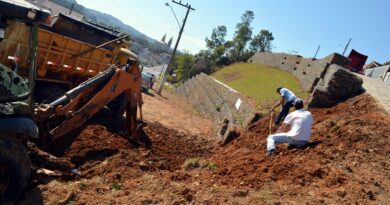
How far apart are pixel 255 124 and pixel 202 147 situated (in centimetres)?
210

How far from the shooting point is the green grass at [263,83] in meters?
21.8

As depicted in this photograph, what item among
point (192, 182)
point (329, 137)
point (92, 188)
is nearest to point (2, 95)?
point (92, 188)

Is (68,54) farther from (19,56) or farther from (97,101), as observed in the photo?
(19,56)

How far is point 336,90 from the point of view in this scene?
13.4 m

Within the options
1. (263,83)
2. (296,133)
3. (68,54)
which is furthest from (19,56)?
(263,83)

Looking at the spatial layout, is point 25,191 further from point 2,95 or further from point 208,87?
point 208,87

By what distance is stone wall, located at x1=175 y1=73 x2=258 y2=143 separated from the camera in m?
14.6

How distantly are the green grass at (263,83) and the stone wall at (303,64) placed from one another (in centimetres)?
49

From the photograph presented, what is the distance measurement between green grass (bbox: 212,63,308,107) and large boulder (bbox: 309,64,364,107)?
525 cm

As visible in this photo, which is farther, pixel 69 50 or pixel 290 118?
pixel 69 50

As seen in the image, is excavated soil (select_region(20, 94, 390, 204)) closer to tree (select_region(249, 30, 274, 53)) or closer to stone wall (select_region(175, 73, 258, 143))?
stone wall (select_region(175, 73, 258, 143))

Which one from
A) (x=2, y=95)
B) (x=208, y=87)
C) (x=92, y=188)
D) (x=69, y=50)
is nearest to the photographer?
(x=2, y=95)

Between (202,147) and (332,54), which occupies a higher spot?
(332,54)

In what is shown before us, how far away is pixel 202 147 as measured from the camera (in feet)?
41.5
